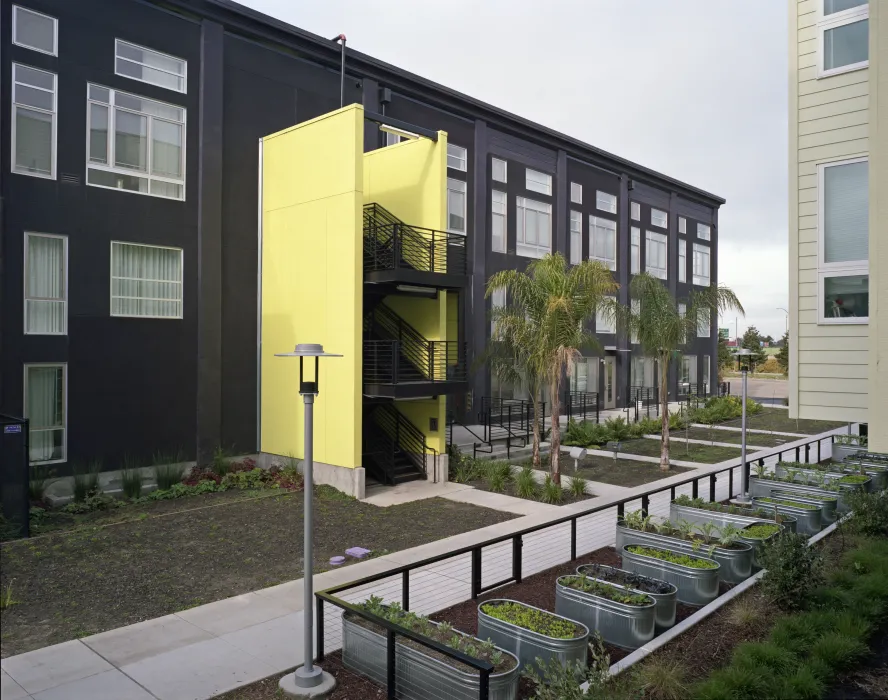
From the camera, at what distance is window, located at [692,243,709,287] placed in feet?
136

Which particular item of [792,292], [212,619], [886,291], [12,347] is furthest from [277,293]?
[886,291]

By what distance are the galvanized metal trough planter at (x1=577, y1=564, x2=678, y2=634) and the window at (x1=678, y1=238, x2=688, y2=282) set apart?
33.5m

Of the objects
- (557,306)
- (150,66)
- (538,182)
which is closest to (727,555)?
(557,306)

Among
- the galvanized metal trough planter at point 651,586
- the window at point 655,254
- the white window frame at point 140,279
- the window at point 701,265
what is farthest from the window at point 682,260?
the galvanized metal trough planter at point 651,586

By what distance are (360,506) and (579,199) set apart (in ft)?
70.2

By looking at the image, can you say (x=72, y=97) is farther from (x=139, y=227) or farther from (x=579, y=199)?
(x=579, y=199)

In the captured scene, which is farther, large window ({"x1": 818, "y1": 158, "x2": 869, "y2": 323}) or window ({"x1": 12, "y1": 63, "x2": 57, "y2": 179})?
window ({"x1": 12, "y1": 63, "x2": 57, "y2": 179})

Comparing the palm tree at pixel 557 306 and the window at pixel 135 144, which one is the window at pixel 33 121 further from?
the palm tree at pixel 557 306

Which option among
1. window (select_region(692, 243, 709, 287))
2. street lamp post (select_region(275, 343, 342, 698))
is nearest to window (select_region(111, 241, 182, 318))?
street lamp post (select_region(275, 343, 342, 698))

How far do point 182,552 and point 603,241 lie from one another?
26.4 m

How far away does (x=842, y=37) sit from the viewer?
34.2 feet

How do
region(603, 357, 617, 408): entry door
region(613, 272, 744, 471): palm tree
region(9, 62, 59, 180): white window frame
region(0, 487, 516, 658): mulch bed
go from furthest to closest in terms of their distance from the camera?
region(603, 357, 617, 408): entry door
region(613, 272, 744, 471): palm tree
region(9, 62, 59, 180): white window frame
region(0, 487, 516, 658): mulch bed

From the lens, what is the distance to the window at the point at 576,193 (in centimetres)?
3080

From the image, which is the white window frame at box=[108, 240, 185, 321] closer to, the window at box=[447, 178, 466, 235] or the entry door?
the window at box=[447, 178, 466, 235]
